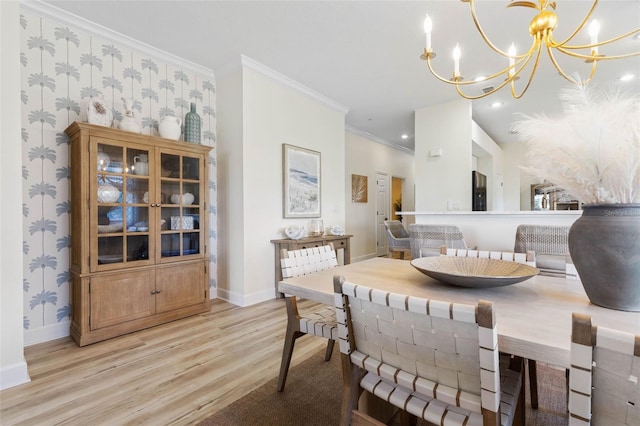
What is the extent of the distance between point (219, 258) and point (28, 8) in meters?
2.75

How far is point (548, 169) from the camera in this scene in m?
1.06

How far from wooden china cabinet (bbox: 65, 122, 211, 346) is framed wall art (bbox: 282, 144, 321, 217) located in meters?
1.03

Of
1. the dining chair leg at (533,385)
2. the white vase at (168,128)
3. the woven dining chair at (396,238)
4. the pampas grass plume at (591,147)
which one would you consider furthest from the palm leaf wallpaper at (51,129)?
the woven dining chair at (396,238)

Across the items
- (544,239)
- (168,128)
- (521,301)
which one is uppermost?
(168,128)

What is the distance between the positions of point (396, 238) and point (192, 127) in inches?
139

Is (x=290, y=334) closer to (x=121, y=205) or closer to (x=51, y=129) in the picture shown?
(x=121, y=205)

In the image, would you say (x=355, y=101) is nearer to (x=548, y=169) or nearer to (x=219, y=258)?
(x=219, y=258)

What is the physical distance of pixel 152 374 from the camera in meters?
1.91

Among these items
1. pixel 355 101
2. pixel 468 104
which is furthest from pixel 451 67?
pixel 355 101

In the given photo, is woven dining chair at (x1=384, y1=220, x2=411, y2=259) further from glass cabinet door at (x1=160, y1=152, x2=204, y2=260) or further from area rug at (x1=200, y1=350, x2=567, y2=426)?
glass cabinet door at (x1=160, y1=152, x2=204, y2=260)

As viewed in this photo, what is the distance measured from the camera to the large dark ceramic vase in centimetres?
90

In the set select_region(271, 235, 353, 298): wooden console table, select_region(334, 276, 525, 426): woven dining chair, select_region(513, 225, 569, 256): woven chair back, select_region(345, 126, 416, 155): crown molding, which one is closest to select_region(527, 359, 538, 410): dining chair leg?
select_region(334, 276, 525, 426): woven dining chair

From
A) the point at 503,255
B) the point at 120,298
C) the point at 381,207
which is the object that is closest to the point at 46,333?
the point at 120,298

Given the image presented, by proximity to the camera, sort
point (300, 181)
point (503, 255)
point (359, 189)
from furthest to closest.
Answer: point (359, 189), point (300, 181), point (503, 255)
